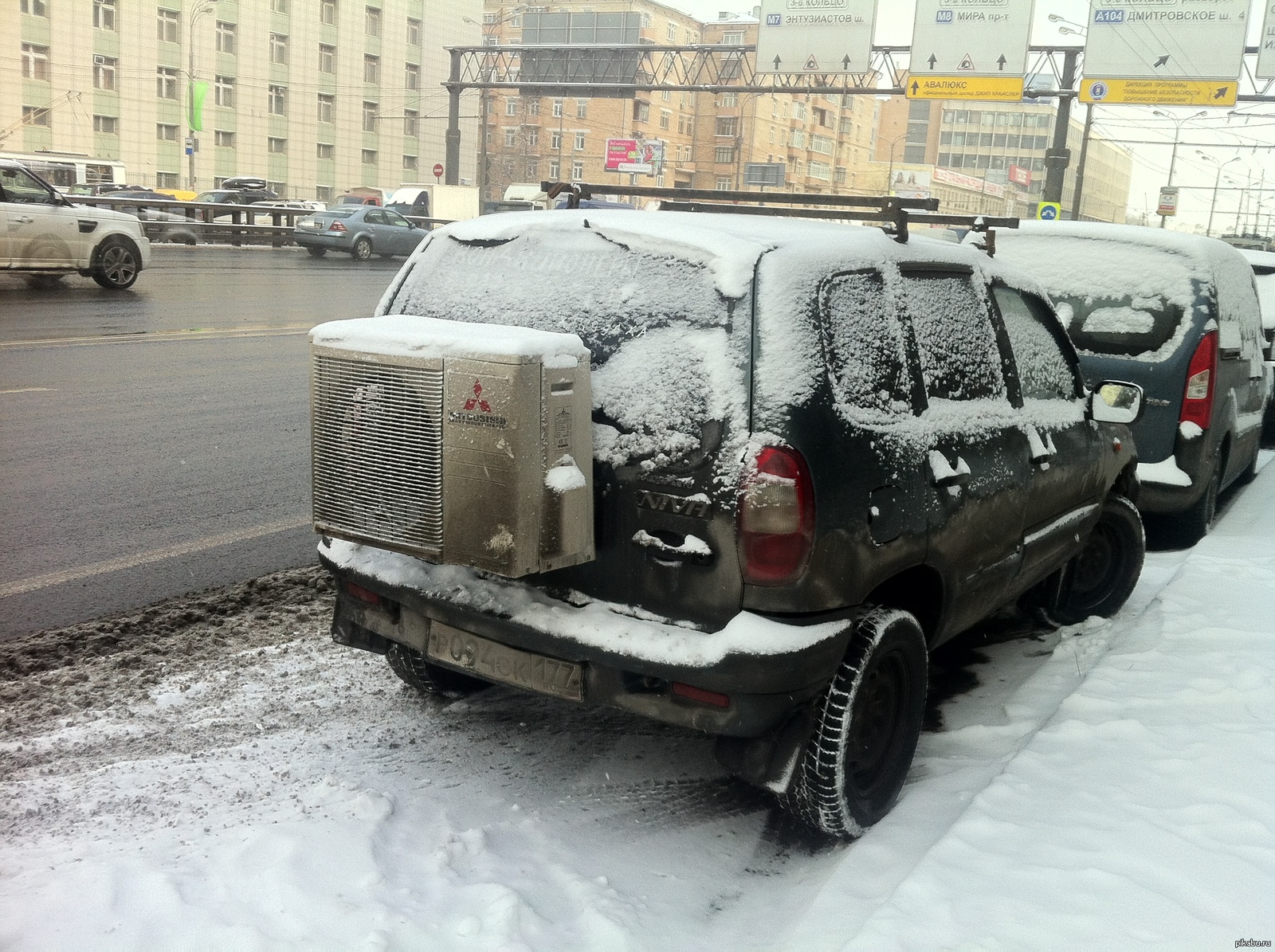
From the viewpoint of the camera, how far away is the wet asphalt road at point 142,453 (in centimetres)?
530

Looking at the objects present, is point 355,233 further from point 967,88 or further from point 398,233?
point 967,88

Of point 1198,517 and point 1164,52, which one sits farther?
point 1164,52

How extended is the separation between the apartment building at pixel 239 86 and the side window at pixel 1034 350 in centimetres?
5263

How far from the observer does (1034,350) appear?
447 cm

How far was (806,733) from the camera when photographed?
3148 millimetres

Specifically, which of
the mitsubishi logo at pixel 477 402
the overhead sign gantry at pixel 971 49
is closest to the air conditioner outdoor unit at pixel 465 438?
the mitsubishi logo at pixel 477 402

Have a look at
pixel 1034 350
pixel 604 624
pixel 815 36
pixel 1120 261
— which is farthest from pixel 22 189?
pixel 815 36

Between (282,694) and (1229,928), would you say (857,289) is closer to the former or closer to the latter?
(1229,928)

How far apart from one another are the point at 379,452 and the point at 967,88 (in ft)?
90.9

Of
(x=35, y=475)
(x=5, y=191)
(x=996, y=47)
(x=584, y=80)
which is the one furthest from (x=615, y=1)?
(x=35, y=475)

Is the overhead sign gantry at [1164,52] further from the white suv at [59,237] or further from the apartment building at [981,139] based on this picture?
the apartment building at [981,139]

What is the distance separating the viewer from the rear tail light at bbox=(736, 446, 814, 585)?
294 cm

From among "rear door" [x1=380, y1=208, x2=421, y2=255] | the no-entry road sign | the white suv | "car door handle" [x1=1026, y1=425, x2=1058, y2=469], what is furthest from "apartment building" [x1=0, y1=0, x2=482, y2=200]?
"car door handle" [x1=1026, y1=425, x2=1058, y2=469]

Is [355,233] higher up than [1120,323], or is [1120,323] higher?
[1120,323]
